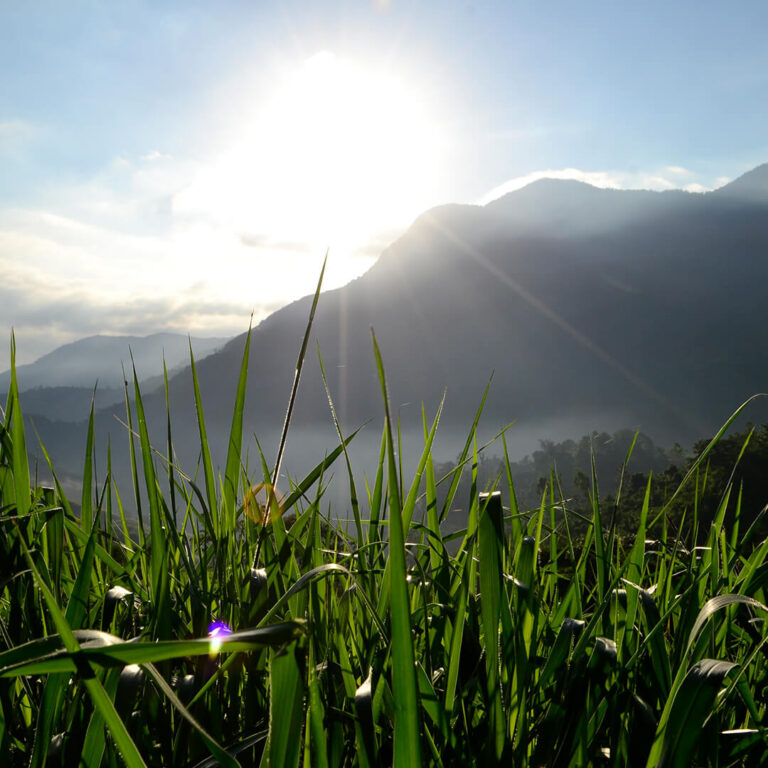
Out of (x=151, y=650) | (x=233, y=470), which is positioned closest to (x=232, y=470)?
(x=233, y=470)

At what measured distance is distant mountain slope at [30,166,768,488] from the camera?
15612 centimetres

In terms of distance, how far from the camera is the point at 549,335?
184 m

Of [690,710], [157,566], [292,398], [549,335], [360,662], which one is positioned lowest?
[360,662]

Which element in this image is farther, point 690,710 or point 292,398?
point 292,398

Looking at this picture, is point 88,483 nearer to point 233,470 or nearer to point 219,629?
point 233,470

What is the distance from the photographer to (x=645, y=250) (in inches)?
7795

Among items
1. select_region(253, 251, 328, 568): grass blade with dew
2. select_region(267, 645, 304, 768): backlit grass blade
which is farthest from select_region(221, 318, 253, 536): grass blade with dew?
select_region(267, 645, 304, 768): backlit grass blade

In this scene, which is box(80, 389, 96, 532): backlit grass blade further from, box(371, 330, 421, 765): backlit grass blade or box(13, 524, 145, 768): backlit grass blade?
box(371, 330, 421, 765): backlit grass blade

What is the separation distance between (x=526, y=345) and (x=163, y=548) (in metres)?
187

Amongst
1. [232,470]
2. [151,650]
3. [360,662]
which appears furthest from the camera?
[232,470]

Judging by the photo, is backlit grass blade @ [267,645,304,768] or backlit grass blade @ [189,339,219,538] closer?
backlit grass blade @ [267,645,304,768]

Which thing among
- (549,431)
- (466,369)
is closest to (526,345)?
(466,369)

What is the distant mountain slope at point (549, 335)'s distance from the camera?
156 metres

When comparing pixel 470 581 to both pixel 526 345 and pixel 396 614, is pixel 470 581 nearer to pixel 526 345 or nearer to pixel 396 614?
pixel 396 614
